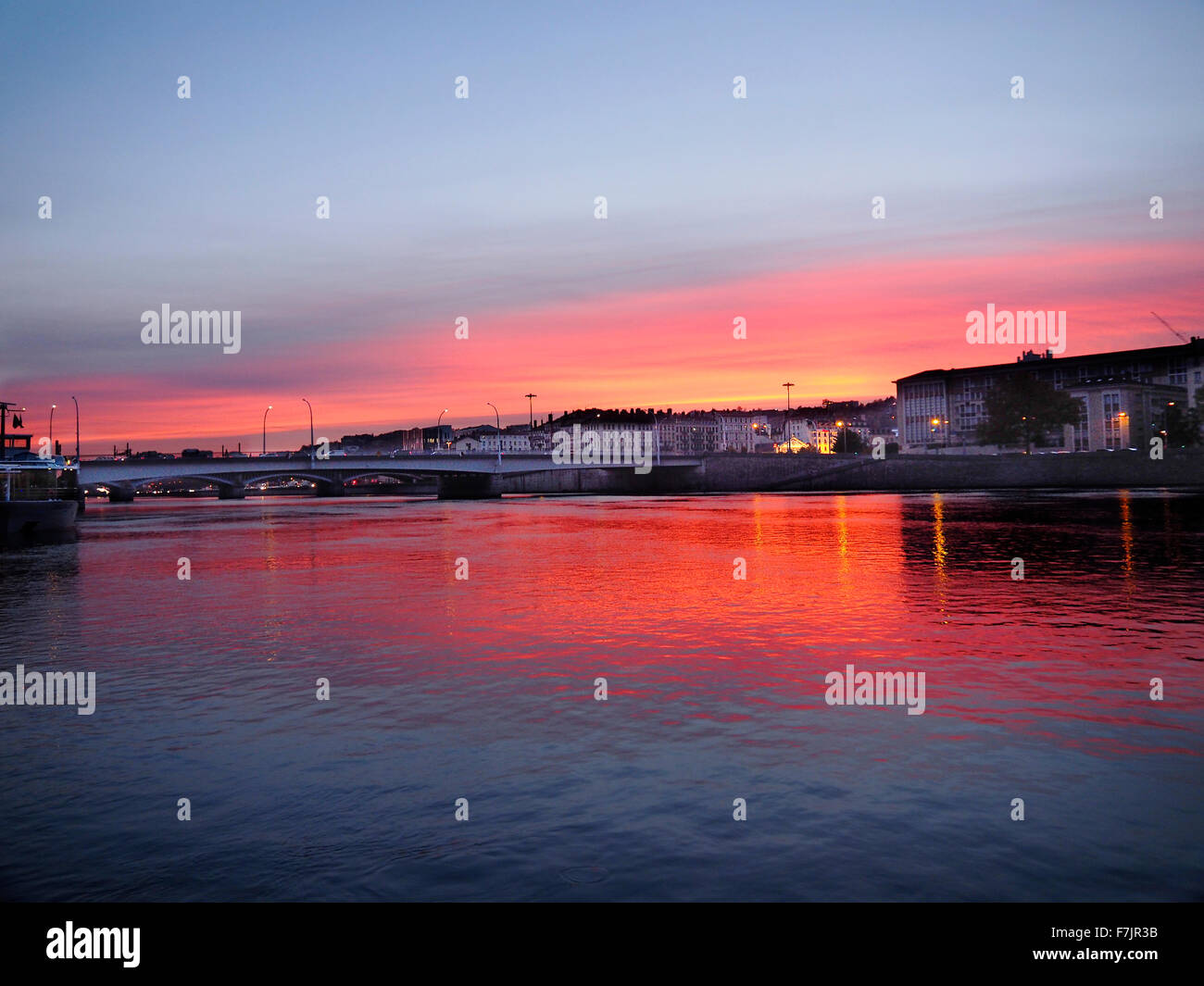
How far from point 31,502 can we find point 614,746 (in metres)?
70.4

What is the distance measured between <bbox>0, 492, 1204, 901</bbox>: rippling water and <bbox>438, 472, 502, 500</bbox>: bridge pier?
130 metres

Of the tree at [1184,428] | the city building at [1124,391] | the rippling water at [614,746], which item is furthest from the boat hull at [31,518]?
the city building at [1124,391]

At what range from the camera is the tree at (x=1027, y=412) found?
472ft

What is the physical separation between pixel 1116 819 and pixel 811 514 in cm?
6519

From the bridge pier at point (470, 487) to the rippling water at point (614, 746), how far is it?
12987cm

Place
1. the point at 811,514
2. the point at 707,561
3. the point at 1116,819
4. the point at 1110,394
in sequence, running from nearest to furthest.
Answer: the point at 1116,819
the point at 707,561
the point at 811,514
the point at 1110,394

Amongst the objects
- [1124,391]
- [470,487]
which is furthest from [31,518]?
[1124,391]

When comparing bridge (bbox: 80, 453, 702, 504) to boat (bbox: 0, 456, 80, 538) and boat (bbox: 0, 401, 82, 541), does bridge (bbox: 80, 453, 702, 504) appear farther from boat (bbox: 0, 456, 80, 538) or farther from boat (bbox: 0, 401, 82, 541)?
A: boat (bbox: 0, 456, 80, 538)

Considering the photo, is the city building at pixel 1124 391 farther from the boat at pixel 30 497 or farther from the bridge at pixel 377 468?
the boat at pixel 30 497

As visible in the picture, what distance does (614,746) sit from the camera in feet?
35.7

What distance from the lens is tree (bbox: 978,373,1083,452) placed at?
14388 centimetres

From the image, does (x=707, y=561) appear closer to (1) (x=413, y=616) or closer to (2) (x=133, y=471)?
(1) (x=413, y=616)
